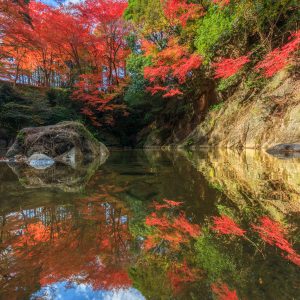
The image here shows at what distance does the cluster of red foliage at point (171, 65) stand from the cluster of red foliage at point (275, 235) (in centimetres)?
1324

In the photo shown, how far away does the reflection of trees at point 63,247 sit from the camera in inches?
45.5

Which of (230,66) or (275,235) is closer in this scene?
(275,235)

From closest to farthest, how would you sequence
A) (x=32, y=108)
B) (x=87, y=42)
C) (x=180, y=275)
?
1. (x=180, y=275)
2. (x=32, y=108)
3. (x=87, y=42)

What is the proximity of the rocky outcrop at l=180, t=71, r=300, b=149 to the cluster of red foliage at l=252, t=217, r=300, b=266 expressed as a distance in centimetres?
791

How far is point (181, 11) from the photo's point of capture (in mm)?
14500

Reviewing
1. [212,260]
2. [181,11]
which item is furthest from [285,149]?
[181,11]

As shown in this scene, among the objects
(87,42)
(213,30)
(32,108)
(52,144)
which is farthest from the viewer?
(87,42)

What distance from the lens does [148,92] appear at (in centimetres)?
1789

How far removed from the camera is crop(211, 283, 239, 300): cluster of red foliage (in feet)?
3.24

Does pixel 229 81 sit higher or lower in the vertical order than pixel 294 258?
higher

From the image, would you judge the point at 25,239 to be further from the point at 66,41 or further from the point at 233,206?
the point at 66,41

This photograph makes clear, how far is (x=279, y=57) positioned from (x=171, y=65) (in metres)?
5.96

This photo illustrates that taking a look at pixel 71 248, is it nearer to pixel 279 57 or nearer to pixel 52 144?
pixel 52 144

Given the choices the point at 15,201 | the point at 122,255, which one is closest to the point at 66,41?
the point at 15,201
